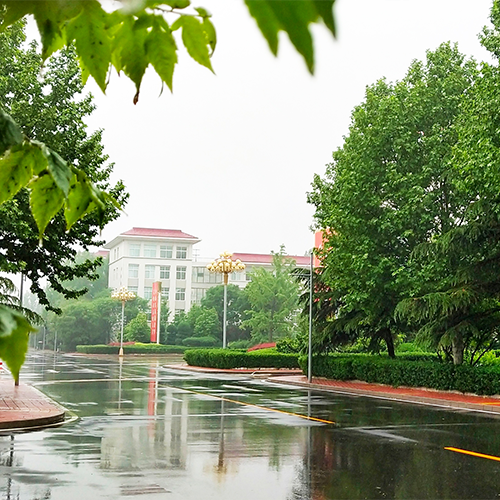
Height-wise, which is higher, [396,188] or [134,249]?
[134,249]

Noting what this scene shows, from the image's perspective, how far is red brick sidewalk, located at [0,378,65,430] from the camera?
542 inches

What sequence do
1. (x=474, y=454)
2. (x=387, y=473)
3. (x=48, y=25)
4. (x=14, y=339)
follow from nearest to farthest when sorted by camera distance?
(x=14, y=339), (x=48, y=25), (x=387, y=473), (x=474, y=454)

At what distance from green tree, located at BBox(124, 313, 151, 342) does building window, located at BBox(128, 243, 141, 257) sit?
18.9 metres

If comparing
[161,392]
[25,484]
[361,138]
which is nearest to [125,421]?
[25,484]

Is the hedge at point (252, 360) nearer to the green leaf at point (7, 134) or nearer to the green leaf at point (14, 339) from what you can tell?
the green leaf at point (7, 134)

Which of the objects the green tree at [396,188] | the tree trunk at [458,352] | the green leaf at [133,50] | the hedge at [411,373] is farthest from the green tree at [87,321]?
the green leaf at [133,50]

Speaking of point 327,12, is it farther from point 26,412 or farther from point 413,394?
point 413,394

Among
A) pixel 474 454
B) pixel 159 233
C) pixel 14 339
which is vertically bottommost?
pixel 474 454

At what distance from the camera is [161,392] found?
24.5 metres

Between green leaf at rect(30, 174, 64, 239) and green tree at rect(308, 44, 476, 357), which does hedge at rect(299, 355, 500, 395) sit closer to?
green tree at rect(308, 44, 476, 357)

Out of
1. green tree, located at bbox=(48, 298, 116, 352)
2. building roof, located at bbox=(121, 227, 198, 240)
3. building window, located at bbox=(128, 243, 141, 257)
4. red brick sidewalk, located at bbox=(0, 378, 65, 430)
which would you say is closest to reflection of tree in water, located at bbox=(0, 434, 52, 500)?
red brick sidewalk, located at bbox=(0, 378, 65, 430)

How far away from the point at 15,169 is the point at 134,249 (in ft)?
336

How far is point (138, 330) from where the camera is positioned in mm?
83875

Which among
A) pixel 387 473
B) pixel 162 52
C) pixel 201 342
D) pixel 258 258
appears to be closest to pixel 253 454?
pixel 387 473
